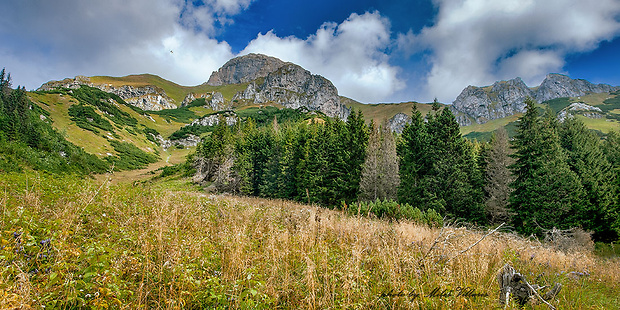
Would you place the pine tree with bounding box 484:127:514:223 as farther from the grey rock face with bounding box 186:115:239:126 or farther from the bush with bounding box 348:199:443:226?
the grey rock face with bounding box 186:115:239:126

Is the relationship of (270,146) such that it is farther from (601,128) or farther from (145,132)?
(601,128)

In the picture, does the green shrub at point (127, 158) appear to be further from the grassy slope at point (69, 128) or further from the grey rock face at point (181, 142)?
the grey rock face at point (181, 142)

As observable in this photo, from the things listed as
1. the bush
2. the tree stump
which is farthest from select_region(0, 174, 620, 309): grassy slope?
the bush

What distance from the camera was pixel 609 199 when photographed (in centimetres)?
2381

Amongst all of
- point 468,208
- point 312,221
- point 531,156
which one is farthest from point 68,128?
point 531,156

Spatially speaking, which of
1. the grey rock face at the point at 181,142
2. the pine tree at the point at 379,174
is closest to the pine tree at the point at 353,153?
the pine tree at the point at 379,174

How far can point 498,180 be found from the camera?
3186 centimetres

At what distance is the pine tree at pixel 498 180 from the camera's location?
1125 inches

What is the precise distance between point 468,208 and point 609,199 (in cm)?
1282

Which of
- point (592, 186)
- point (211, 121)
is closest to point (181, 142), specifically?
point (211, 121)

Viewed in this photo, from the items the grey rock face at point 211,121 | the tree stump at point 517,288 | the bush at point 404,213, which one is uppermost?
the grey rock face at point 211,121

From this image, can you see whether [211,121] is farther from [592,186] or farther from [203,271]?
[203,271]

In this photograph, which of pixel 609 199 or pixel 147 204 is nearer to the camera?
pixel 147 204

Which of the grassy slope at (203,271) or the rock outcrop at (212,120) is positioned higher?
the rock outcrop at (212,120)
